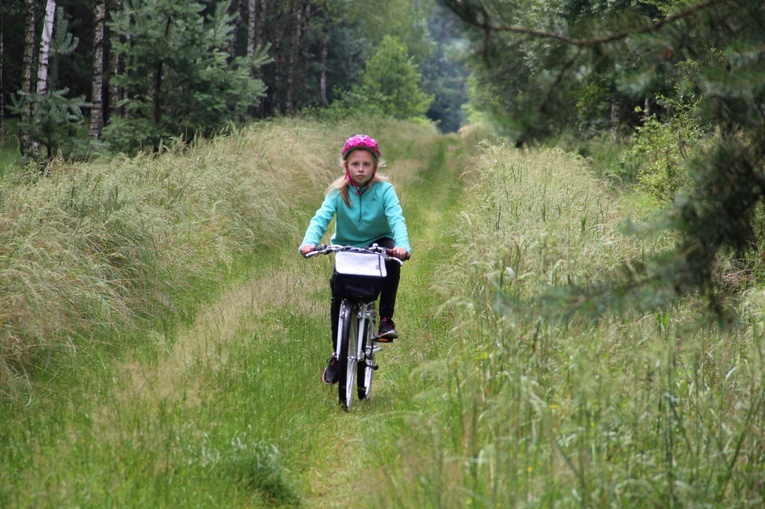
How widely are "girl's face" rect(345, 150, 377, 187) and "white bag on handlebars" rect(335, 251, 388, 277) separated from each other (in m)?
0.74

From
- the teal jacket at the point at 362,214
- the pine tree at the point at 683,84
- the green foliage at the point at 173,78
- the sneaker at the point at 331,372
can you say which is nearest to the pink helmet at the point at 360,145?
the teal jacket at the point at 362,214

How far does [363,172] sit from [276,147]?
10.3 m

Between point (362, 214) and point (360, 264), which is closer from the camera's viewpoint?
point (360, 264)

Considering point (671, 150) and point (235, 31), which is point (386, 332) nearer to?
point (671, 150)

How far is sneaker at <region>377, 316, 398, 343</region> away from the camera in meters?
6.07

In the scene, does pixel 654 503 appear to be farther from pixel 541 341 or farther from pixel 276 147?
pixel 276 147

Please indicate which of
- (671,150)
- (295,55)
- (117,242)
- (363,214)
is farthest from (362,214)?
(295,55)

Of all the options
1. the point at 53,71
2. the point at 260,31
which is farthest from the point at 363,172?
the point at 260,31

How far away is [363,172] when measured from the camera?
6062mm

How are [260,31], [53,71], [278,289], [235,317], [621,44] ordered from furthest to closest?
[260,31] < [53,71] < [278,289] < [235,317] < [621,44]

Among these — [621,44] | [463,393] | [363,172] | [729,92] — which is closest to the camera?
[729,92]

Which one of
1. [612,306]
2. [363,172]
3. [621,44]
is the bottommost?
[612,306]

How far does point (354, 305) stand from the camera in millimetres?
5926

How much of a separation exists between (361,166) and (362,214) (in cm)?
39
